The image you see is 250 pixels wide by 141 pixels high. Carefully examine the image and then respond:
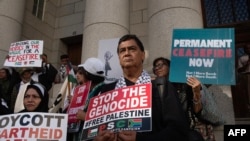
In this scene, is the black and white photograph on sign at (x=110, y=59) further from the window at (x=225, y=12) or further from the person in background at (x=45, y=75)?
the window at (x=225, y=12)

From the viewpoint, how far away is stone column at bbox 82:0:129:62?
7230 millimetres

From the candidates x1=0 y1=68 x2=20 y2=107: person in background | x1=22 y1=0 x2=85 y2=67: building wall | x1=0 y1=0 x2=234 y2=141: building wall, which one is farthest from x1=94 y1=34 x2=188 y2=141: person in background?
x1=22 y1=0 x2=85 y2=67: building wall

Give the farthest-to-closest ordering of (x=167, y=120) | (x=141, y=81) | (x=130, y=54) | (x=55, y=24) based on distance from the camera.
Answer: (x=55, y=24)
(x=130, y=54)
(x=141, y=81)
(x=167, y=120)

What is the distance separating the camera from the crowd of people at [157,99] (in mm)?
2357

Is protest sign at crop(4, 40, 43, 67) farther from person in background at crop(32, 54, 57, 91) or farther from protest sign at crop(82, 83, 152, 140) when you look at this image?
protest sign at crop(82, 83, 152, 140)

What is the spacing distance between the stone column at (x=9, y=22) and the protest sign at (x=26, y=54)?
198 cm

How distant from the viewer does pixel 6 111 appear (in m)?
4.35

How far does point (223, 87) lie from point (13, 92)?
4064mm

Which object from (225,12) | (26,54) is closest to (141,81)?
(26,54)

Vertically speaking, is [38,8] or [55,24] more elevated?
[38,8]

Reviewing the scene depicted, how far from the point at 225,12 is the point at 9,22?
6269 millimetres

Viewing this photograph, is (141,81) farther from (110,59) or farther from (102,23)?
(102,23)

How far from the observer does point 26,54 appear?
272 inches

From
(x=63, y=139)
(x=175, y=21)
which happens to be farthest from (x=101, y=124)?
(x=175, y=21)
